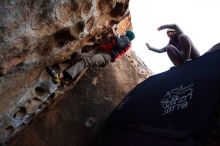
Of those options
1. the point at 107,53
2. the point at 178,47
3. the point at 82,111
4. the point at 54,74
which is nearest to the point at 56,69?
the point at 54,74

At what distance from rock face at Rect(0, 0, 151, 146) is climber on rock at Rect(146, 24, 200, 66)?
5.11ft

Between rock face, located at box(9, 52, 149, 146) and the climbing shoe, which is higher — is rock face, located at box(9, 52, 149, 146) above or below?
below

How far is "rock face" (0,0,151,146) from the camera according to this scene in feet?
12.4

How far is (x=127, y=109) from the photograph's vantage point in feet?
22.6

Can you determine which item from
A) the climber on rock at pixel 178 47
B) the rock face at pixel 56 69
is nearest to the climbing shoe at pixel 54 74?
the rock face at pixel 56 69

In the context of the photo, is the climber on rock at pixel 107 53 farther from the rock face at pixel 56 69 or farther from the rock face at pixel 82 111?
the rock face at pixel 82 111

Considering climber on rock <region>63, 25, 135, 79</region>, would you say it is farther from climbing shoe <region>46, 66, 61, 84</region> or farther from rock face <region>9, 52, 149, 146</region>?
rock face <region>9, 52, 149, 146</region>

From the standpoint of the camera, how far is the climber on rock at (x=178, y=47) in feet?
22.8

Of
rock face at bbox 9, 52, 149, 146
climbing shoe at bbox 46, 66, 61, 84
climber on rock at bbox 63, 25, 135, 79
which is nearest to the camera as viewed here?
climbing shoe at bbox 46, 66, 61, 84

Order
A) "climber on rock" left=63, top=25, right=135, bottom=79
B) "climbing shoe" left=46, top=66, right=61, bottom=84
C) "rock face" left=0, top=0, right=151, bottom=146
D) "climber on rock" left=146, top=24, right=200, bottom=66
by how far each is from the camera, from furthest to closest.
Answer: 1. "climber on rock" left=146, top=24, right=200, bottom=66
2. "climber on rock" left=63, top=25, right=135, bottom=79
3. "climbing shoe" left=46, top=66, right=61, bottom=84
4. "rock face" left=0, top=0, right=151, bottom=146

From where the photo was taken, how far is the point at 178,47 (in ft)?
24.6

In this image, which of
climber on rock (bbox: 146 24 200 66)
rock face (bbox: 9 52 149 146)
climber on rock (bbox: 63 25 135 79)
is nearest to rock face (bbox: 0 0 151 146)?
rock face (bbox: 9 52 149 146)

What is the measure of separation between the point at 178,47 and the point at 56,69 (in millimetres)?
3240

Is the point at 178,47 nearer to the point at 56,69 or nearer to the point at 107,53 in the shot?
the point at 107,53
